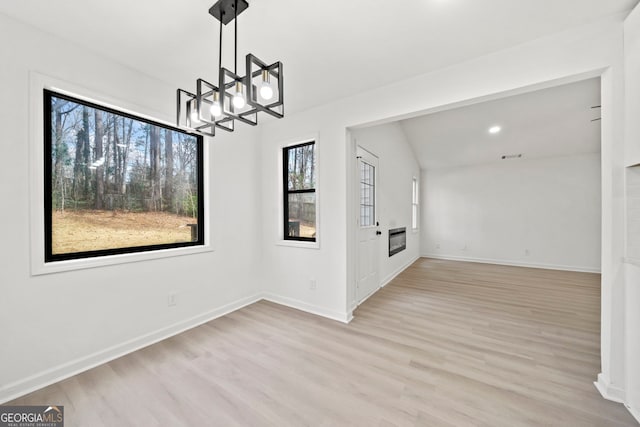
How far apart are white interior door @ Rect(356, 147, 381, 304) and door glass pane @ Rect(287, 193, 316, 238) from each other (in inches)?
24.8

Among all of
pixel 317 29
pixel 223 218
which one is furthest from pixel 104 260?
pixel 317 29

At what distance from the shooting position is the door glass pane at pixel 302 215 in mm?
3365

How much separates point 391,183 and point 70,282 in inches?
178

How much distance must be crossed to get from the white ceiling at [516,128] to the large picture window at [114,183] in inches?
169

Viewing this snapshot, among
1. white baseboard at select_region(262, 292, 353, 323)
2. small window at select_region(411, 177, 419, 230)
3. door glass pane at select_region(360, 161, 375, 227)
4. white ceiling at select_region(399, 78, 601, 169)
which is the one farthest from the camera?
small window at select_region(411, 177, 419, 230)

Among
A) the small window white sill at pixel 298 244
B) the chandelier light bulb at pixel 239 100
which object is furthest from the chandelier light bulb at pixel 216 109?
the small window white sill at pixel 298 244

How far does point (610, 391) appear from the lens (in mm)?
1682

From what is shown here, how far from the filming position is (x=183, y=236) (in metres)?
2.81

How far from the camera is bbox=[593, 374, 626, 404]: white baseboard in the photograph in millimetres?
1649

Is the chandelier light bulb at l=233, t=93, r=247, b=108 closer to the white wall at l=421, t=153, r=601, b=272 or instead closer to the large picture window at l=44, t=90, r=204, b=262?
the large picture window at l=44, t=90, r=204, b=262

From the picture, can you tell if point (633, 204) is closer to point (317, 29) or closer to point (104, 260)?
point (317, 29)

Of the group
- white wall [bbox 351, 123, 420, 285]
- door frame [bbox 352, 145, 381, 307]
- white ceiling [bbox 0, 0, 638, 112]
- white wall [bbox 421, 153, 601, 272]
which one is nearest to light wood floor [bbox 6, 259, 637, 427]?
door frame [bbox 352, 145, 381, 307]

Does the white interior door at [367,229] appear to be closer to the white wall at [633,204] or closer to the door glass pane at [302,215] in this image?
the door glass pane at [302,215]

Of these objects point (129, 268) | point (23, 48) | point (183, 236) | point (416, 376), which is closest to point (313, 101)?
point (183, 236)
